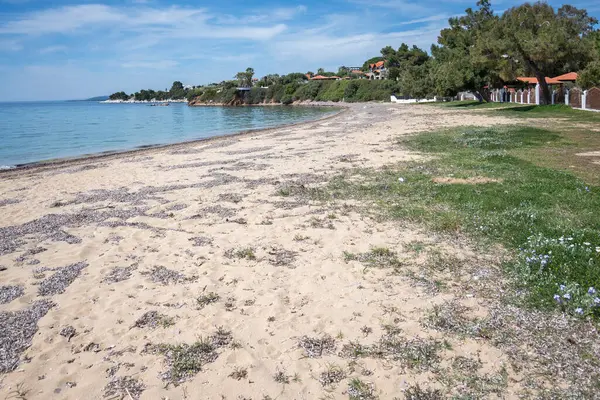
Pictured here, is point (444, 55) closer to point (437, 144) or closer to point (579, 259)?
point (437, 144)

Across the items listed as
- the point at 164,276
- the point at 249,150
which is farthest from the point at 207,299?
the point at 249,150

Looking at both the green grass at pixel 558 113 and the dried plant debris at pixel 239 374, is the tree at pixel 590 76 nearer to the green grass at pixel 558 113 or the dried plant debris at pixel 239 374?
the green grass at pixel 558 113

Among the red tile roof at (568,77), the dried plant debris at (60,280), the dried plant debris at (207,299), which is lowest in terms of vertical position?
the dried plant debris at (207,299)

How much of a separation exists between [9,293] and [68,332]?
6.48 ft

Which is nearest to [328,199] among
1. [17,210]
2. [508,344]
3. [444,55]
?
[508,344]

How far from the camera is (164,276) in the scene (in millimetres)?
7156

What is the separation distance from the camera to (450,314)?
5.50 metres

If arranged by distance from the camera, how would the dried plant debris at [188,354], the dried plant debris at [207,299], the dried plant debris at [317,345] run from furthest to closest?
the dried plant debris at [207,299] < the dried plant debris at [317,345] < the dried plant debris at [188,354]

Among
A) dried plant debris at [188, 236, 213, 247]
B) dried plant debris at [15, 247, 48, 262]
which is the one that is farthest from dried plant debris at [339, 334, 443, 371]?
dried plant debris at [15, 247, 48, 262]

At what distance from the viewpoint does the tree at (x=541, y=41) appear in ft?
126

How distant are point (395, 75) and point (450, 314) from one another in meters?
147

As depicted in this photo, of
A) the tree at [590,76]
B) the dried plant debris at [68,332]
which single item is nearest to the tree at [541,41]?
the tree at [590,76]

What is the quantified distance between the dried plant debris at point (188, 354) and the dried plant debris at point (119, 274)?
2.38 meters

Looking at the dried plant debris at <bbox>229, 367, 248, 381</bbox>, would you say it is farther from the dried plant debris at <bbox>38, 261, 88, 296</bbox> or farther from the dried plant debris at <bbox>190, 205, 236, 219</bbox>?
the dried plant debris at <bbox>190, 205, 236, 219</bbox>
